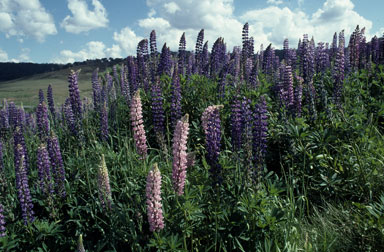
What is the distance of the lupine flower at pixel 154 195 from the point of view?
2.42 m

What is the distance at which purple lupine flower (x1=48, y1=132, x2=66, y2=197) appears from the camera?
3.81 m

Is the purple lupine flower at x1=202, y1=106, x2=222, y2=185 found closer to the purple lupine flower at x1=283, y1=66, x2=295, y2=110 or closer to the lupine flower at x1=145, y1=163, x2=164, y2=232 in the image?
the lupine flower at x1=145, y1=163, x2=164, y2=232

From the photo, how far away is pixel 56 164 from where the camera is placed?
12.7 ft

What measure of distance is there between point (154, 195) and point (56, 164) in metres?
2.00

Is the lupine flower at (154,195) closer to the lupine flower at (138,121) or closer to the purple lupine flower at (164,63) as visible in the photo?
the lupine flower at (138,121)

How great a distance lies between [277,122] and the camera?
17.0 feet

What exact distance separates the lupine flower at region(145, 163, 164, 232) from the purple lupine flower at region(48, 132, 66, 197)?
5.95 ft

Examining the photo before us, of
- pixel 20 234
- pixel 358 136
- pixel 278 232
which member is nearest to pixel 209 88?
pixel 358 136

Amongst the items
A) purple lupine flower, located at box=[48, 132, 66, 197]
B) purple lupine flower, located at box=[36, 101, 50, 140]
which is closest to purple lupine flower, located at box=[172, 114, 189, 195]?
purple lupine flower, located at box=[48, 132, 66, 197]

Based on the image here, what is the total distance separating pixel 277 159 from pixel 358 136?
127 centimetres

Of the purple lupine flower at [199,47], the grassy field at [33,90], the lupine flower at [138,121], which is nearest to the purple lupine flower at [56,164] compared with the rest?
the lupine flower at [138,121]

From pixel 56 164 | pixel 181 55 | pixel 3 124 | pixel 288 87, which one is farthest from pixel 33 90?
pixel 288 87

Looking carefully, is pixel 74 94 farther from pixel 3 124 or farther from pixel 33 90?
pixel 33 90

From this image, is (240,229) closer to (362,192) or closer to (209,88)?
(362,192)
